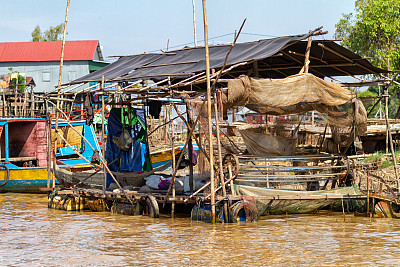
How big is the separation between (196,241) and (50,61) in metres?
34.7

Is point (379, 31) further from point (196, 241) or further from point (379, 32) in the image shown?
point (196, 241)

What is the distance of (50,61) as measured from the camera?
133 feet

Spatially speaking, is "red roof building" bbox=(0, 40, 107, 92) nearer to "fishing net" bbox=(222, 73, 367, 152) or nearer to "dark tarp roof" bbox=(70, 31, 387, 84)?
"dark tarp roof" bbox=(70, 31, 387, 84)

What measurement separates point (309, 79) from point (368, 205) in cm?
286

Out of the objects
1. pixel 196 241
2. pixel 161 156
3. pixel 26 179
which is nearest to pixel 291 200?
pixel 196 241

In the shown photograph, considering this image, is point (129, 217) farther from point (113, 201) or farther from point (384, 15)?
point (384, 15)

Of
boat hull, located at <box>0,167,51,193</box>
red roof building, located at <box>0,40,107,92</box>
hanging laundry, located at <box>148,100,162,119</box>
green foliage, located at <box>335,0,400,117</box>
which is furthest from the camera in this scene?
red roof building, located at <box>0,40,107,92</box>

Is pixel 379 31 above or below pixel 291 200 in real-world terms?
above

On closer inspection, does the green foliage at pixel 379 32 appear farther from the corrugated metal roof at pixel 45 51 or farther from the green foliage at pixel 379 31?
the corrugated metal roof at pixel 45 51

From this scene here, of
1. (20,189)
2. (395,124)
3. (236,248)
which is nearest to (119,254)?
(236,248)

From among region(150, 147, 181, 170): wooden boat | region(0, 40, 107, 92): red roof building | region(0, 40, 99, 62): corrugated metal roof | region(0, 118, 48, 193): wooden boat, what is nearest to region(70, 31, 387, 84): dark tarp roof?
region(0, 118, 48, 193): wooden boat

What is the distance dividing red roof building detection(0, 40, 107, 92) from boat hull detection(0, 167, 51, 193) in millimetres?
22480

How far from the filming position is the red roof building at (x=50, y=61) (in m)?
40.4

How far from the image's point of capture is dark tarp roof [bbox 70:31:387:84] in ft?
36.7
